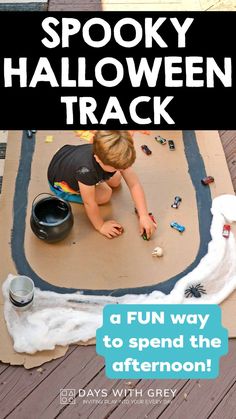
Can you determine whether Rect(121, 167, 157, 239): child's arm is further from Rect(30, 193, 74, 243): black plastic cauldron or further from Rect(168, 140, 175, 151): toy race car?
Rect(168, 140, 175, 151): toy race car

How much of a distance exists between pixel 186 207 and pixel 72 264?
480mm

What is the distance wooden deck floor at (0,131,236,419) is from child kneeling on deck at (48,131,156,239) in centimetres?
49

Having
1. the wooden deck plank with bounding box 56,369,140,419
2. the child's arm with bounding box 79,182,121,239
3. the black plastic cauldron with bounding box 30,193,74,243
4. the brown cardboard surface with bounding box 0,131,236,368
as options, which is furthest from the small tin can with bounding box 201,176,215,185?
the wooden deck plank with bounding box 56,369,140,419

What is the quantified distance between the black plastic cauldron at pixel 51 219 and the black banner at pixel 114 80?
0.41m

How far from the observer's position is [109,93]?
7.62 ft

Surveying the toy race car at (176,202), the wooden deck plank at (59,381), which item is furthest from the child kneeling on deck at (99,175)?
the wooden deck plank at (59,381)

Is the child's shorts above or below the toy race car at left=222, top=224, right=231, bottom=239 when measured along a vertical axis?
above

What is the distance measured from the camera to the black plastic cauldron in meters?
1.92

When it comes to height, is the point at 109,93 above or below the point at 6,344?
above

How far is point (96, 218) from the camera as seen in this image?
2.00 meters

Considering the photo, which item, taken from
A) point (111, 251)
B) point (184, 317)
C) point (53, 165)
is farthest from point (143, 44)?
point (184, 317)

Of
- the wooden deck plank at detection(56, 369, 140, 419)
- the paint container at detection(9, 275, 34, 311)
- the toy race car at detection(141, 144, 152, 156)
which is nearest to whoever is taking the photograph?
the wooden deck plank at detection(56, 369, 140, 419)

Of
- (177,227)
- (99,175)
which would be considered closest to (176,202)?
(177,227)

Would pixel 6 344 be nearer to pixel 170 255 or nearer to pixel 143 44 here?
pixel 170 255
